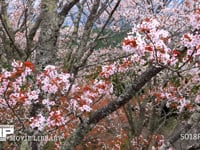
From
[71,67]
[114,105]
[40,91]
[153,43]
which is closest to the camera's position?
[153,43]

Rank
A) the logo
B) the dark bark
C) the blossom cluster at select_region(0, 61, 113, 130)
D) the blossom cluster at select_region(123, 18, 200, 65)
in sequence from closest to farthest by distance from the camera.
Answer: the blossom cluster at select_region(123, 18, 200, 65), the dark bark, the blossom cluster at select_region(0, 61, 113, 130), the logo

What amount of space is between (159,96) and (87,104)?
2.91 m

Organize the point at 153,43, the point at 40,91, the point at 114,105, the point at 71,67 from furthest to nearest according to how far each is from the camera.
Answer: the point at 71,67, the point at 40,91, the point at 114,105, the point at 153,43

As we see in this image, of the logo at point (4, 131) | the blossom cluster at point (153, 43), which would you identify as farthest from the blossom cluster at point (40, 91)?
the blossom cluster at point (153, 43)

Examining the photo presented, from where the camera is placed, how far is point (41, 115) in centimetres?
374

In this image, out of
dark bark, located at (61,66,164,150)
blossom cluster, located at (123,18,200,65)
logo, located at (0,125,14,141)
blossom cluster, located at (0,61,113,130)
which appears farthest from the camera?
logo, located at (0,125,14,141)

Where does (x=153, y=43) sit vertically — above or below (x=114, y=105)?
above

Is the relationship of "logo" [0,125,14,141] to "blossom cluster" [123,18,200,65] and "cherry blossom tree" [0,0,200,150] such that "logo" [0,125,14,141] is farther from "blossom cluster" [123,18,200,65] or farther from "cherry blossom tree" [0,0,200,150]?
"blossom cluster" [123,18,200,65]

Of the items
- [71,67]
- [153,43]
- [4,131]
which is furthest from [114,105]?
[4,131]

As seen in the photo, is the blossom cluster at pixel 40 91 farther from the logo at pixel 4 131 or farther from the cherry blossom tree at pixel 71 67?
the logo at pixel 4 131

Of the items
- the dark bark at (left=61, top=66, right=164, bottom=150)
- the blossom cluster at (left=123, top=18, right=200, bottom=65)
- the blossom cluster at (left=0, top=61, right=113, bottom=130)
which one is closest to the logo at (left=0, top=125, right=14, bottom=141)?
the blossom cluster at (left=0, top=61, right=113, bottom=130)

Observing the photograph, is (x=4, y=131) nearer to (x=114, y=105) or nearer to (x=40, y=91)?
(x=40, y=91)

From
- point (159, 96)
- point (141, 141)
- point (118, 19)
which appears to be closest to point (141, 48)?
point (159, 96)

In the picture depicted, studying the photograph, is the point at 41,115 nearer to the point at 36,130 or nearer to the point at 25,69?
the point at 36,130
